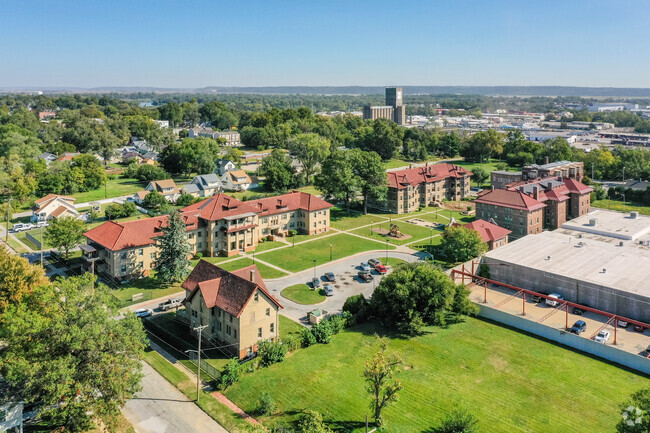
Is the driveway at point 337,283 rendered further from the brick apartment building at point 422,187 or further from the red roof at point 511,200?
the brick apartment building at point 422,187

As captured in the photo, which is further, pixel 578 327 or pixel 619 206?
pixel 619 206

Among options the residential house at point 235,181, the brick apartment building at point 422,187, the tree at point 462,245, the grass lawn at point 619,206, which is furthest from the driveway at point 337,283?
the grass lawn at point 619,206

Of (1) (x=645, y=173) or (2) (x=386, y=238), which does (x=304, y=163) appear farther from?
(1) (x=645, y=173)

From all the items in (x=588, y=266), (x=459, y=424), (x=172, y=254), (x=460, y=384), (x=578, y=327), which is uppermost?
(x=172, y=254)

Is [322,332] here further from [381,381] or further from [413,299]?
[381,381]

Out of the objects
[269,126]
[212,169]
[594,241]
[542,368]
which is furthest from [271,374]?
[269,126]

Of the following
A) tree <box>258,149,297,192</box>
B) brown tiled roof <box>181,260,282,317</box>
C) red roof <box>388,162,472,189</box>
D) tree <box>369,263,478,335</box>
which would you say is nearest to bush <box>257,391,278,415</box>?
brown tiled roof <box>181,260,282,317</box>

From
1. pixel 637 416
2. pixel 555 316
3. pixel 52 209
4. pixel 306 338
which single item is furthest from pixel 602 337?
pixel 52 209
